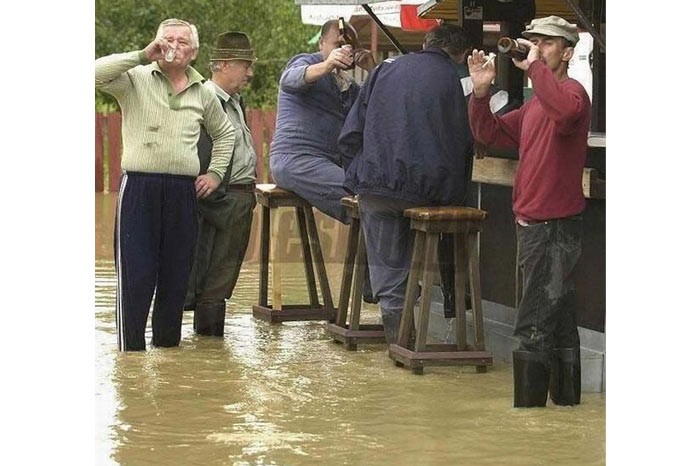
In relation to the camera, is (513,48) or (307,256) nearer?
(513,48)

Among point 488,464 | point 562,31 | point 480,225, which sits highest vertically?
point 562,31

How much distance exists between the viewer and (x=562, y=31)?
867 cm

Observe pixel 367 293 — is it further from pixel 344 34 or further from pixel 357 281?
pixel 344 34

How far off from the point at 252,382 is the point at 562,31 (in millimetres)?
2312

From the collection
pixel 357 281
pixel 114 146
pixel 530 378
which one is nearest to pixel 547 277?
pixel 530 378

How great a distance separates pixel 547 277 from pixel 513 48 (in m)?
1.00

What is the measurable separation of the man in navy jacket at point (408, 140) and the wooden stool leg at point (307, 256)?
54.2 inches

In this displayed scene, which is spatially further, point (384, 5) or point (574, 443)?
point (384, 5)


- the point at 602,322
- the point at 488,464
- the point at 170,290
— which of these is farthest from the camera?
the point at 170,290

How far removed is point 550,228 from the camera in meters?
8.73
